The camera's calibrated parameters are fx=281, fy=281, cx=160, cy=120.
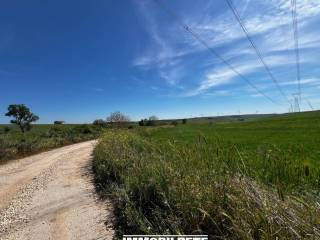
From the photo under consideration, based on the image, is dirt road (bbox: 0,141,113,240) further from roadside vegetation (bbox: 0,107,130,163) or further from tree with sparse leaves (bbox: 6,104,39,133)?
tree with sparse leaves (bbox: 6,104,39,133)

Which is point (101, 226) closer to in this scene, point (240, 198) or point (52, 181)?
point (240, 198)

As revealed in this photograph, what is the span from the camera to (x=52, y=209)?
23.5 ft

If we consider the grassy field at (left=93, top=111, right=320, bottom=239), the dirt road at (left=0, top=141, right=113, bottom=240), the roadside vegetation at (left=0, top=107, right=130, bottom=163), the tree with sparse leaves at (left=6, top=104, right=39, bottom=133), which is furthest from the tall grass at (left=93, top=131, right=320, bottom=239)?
the tree with sparse leaves at (left=6, top=104, right=39, bottom=133)

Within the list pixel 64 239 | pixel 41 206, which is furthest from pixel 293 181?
pixel 41 206

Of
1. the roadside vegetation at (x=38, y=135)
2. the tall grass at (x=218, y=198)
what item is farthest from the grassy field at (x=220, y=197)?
the roadside vegetation at (x=38, y=135)

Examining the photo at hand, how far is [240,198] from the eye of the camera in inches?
151

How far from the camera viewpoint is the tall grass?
3.18m

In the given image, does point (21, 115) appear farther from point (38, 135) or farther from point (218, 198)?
point (218, 198)

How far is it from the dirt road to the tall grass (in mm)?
583

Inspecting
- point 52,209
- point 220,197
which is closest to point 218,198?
point 220,197

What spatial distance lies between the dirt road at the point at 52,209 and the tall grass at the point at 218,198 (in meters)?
0.58

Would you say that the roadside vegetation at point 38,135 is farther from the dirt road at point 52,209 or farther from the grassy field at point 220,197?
the grassy field at point 220,197

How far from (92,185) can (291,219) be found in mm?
7511

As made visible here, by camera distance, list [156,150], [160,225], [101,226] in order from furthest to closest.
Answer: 1. [156,150]
2. [101,226]
3. [160,225]
